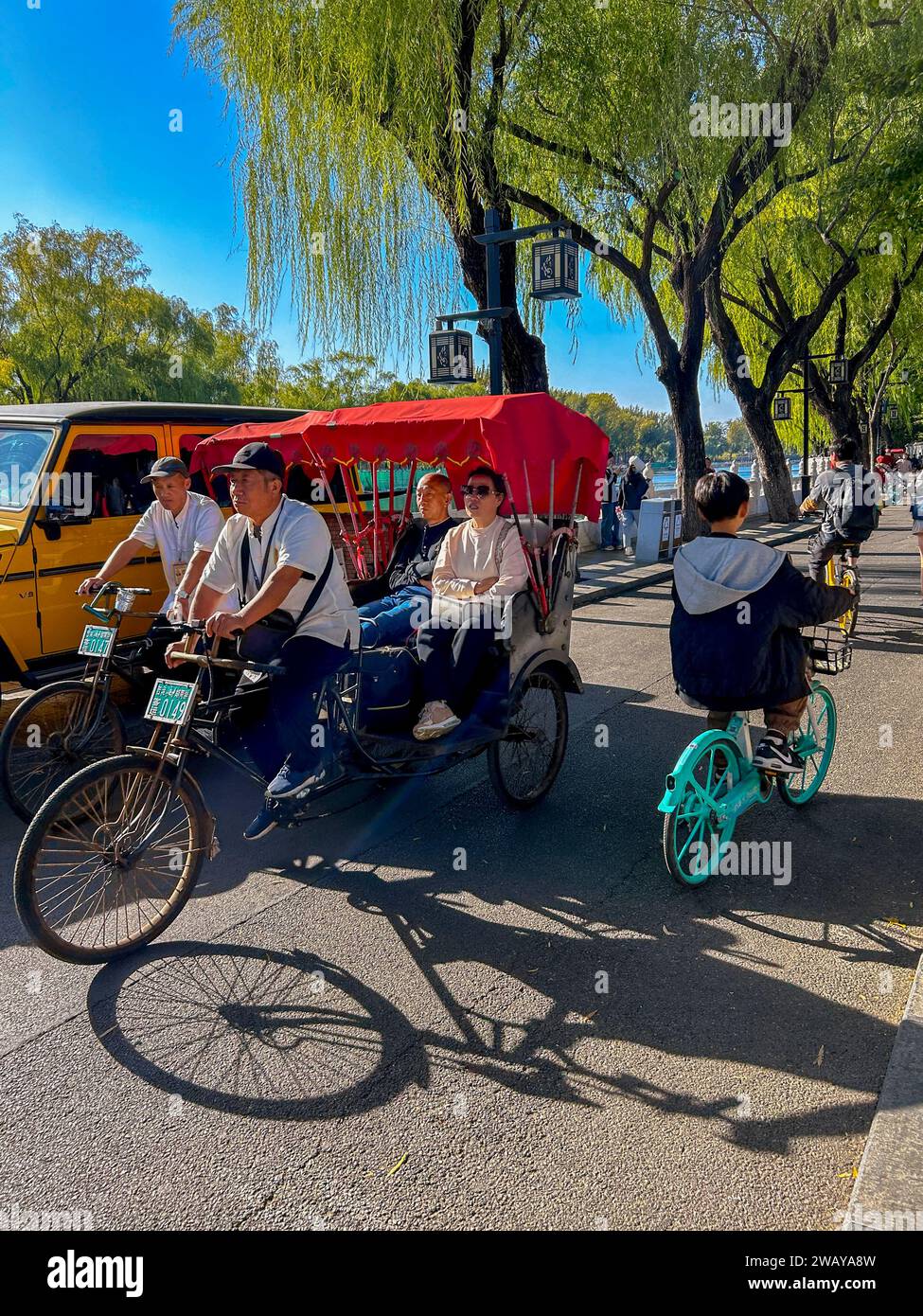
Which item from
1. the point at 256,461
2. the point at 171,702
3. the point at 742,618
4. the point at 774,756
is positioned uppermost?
the point at 256,461

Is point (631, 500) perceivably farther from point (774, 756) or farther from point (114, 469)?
point (774, 756)

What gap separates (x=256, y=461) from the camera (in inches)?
174

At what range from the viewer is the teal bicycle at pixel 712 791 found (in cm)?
428

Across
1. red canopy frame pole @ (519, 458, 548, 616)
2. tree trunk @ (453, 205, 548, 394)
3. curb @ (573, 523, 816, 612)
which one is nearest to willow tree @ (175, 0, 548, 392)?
tree trunk @ (453, 205, 548, 394)

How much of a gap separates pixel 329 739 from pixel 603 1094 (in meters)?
2.14

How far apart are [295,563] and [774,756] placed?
2.44 m

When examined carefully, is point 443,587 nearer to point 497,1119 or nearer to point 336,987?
point 336,987

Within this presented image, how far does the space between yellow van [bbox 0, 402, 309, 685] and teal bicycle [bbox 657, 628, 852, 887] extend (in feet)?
14.2

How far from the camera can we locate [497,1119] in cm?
303

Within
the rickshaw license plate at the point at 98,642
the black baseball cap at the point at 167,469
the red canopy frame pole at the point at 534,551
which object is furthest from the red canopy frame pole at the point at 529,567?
the rickshaw license plate at the point at 98,642

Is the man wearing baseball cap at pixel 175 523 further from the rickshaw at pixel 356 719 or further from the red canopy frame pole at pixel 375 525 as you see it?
the red canopy frame pole at pixel 375 525

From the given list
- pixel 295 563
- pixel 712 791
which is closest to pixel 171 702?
pixel 295 563

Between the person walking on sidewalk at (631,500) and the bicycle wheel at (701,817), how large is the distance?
1558cm

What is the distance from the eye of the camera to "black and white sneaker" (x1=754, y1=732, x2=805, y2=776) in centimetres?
471
